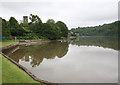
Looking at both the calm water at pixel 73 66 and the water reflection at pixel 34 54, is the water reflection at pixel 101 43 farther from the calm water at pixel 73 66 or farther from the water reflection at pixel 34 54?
the water reflection at pixel 34 54

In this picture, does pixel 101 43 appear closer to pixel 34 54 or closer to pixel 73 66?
pixel 34 54

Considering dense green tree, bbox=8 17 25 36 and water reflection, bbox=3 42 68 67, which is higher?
dense green tree, bbox=8 17 25 36

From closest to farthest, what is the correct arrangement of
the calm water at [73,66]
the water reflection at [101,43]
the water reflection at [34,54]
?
the calm water at [73,66] → the water reflection at [34,54] → the water reflection at [101,43]

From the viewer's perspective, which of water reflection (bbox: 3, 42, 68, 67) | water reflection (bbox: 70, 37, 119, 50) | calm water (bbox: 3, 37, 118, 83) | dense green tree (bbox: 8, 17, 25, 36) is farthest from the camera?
dense green tree (bbox: 8, 17, 25, 36)

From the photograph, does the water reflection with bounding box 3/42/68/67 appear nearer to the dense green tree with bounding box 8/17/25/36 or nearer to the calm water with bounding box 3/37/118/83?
the calm water with bounding box 3/37/118/83

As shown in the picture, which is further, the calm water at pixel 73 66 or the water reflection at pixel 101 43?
the water reflection at pixel 101 43

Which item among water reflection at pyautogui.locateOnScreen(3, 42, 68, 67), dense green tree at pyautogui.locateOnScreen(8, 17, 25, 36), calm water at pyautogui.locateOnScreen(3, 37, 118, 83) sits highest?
dense green tree at pyautogui.locateOnScreen(8, 17, 25, 36)

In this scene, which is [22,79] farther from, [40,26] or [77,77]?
[40,26]

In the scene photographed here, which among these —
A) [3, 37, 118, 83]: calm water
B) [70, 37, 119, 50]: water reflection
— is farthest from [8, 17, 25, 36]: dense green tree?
[3, 37, 118, 83]: calm water

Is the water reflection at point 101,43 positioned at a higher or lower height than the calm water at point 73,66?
higher

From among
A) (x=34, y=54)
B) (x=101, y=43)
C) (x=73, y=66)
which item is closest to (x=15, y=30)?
(x=34, y=54)

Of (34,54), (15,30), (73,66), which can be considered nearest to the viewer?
(73,66)

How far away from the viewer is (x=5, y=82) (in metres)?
4.79

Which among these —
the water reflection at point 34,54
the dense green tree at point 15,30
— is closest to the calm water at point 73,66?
the water reflection at point 34,54
